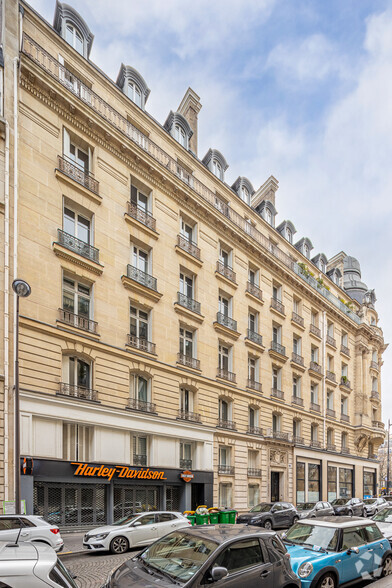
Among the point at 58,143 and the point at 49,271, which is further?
the point at 58,143

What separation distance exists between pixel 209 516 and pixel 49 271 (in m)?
12.3

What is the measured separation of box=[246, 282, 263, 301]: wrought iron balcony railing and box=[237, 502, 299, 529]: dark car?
14.4m

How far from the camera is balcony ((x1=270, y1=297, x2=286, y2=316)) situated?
36122mm

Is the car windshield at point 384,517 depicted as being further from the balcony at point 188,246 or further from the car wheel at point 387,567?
the balcony at point 188,246

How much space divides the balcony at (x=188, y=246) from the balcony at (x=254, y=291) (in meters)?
5.64

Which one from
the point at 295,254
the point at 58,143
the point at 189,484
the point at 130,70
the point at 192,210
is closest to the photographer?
the point at 58,143

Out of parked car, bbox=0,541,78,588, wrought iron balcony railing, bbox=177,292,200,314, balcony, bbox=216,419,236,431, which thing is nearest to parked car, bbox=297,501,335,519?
balcony, bbox=216,419,236,431

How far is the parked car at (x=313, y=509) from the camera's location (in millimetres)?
26533

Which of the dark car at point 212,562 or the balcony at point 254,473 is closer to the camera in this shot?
the dark car at point 212,562

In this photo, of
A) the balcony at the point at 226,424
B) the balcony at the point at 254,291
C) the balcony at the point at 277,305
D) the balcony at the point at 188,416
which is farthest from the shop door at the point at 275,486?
the balcony at the point at 254,291

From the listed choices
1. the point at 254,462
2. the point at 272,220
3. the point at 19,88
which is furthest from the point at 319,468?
the point at 19,88

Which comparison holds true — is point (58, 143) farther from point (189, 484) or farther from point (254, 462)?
point (254, 462)

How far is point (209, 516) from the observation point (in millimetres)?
19125

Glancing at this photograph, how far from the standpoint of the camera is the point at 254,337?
33.3 meters
